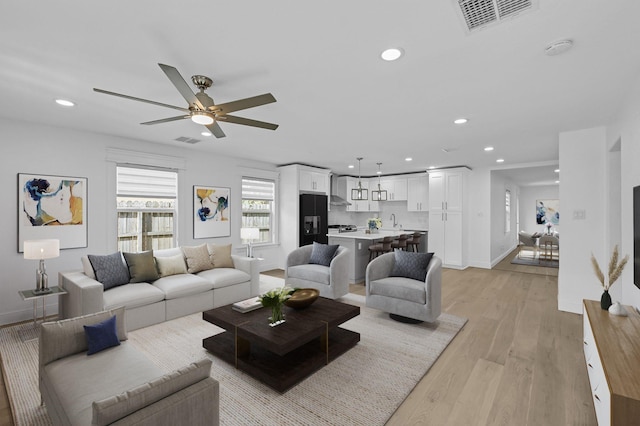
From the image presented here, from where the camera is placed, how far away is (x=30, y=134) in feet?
12.9

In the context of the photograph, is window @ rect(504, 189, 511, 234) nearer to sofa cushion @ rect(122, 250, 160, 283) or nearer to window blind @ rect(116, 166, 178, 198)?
window blind @ rect(116, 166, 178, 198)

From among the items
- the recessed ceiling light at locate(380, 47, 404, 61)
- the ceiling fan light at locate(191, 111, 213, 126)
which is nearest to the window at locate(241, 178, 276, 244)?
the ceiling fan light at locate(191, 111, 213, 126)

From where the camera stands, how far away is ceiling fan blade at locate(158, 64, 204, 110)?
75.5 inches

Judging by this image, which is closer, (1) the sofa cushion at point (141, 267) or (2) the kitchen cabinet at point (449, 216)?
(1) the sofa cushion at point (141, 267)

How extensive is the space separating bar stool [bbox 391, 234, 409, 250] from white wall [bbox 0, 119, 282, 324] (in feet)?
13.2

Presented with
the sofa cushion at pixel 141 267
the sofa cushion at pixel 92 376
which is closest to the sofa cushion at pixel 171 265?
the sofa cushion at pixel 141 267

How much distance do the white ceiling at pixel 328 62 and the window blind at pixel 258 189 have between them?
98.5 inches

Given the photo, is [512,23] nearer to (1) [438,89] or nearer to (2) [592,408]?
(1) [438,89]

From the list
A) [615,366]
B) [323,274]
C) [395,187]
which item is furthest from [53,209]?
[395,187]

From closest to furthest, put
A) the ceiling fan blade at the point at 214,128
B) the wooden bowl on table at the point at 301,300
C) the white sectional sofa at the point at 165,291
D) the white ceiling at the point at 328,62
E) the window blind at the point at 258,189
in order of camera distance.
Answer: the white ceiling at the point at 328,62
the ceiling fan blade at the point at 214,128
the wooden bowl on table at the point at 301,300
the white sectional sofa at the point at 165,291
the window blind at the point at 258,189

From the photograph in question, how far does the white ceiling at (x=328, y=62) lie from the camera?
179 centimetres

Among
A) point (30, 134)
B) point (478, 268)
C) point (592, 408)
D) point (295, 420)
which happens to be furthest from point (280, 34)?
point (478, 268)

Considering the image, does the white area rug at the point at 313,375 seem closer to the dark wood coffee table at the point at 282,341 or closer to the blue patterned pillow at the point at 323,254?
the dark wood coffee table at the point at 282,341

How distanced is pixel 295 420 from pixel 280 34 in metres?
2.63
